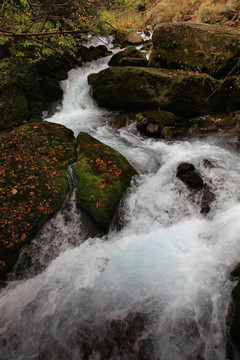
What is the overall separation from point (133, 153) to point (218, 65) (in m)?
5.30

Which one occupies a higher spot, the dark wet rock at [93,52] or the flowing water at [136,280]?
the dark wet rock at [93,52]

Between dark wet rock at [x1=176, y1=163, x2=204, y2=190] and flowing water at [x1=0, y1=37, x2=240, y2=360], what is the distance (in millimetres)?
184

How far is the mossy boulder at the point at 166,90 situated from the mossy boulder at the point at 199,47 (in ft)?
1.88

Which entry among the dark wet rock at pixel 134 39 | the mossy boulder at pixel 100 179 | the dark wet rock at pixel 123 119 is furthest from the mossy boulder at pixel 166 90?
the dark wet rock at pixel 134 39

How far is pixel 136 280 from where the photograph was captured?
378 centimetres

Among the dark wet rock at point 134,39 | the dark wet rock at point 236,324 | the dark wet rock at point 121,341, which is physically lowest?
the dark wet rock at point 121,341

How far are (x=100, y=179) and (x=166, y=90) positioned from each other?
5875 mm

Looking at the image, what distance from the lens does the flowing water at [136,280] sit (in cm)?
296

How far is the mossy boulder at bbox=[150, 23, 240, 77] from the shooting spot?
7711 millimetres

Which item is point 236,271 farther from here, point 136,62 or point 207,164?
point 136,62

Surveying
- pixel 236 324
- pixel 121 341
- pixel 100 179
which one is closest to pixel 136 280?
pixel 121 341

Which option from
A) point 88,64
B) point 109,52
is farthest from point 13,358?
point 109,52

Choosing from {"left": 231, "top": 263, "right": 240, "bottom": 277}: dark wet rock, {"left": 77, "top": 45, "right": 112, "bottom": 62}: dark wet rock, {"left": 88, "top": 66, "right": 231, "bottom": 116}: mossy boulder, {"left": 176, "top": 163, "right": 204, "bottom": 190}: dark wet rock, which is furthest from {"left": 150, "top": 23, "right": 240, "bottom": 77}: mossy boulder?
{"left": 231, "top": 263, "right": 240, "bottom": 277}: dark wet rock

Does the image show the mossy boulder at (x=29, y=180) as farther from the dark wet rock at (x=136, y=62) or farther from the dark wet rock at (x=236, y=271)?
the dark wet rock at (x=136, y=62)
